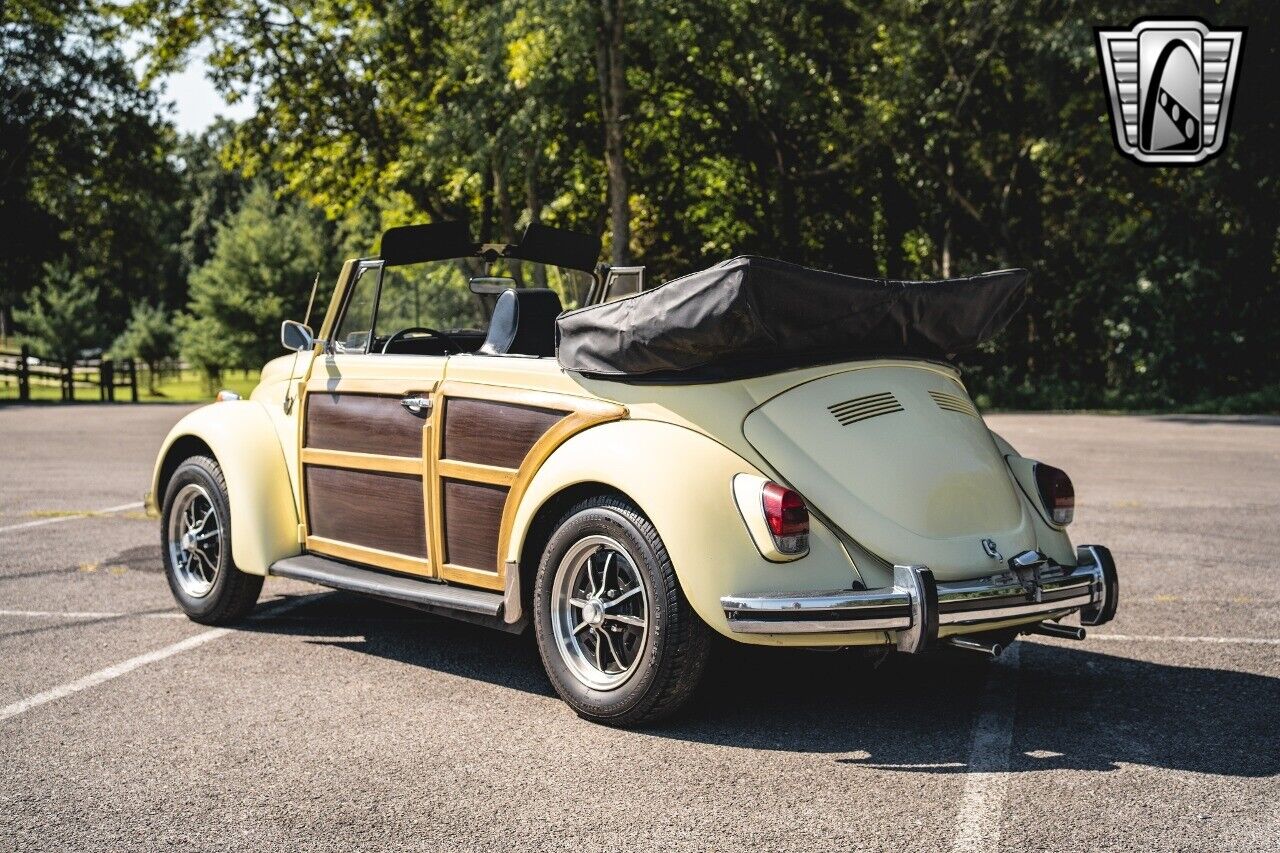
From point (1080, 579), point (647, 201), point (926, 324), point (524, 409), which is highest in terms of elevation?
point (647, 201)

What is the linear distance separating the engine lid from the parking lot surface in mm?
657

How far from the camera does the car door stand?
559 cm

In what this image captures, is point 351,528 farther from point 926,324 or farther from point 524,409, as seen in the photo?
point 926,324

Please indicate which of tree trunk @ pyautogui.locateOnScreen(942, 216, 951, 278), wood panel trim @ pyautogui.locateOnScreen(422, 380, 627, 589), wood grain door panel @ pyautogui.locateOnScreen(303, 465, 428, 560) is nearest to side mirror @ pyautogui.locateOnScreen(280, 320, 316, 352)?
wood grain door panel @ pyautogui.locateOnScreen(303, 465, 428, 560)

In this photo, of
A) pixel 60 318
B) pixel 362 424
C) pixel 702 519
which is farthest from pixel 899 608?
pixel 60 318

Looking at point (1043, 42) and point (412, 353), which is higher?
point (1043, 42)

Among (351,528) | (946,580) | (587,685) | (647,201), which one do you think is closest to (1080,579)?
(946,580)

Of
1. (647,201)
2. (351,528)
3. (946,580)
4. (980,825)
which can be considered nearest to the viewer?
(980,825)

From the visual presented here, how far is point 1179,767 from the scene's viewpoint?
13.9ft

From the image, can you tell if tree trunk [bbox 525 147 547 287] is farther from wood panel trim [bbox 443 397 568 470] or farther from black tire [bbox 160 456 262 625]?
wood panel trim [bbox 443 397 568 470]

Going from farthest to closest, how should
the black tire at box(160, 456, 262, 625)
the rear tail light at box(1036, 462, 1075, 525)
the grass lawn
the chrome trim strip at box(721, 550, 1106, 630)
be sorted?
the grass lawn < the black tire at box(160, 456, 262, 625) < the rear tail light at box(1036, 462, 1075, 525) < the chrome trim strip at box(721, 550, 1106, 630)

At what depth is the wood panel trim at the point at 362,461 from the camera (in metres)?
5.60

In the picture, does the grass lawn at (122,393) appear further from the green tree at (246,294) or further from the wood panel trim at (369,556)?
the wood panel trim at (369,556)

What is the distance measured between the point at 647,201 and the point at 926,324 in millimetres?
29283
